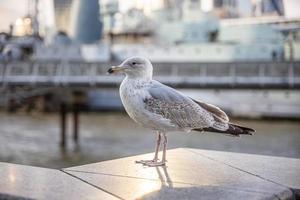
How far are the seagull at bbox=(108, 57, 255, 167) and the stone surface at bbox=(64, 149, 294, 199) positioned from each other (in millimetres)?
285

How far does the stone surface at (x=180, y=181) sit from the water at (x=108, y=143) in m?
12.2

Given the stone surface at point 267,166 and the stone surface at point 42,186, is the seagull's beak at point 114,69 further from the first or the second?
the stone surface at point 267,166

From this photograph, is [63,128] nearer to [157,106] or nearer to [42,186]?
[157,106]

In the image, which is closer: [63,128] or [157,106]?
[157,106]

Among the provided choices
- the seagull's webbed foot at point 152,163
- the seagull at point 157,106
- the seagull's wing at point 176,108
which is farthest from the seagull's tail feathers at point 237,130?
the seagull's webbed foot at point 152,163

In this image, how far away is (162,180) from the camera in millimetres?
3062

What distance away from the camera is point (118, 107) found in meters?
43.2

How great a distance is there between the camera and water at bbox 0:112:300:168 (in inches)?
693

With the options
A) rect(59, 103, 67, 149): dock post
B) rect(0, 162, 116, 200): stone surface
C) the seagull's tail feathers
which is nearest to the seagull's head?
the seagull's tail feathers

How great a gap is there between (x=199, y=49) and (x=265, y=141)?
2162cm

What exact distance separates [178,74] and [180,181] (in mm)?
24331

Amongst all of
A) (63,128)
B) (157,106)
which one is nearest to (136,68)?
(157,106)

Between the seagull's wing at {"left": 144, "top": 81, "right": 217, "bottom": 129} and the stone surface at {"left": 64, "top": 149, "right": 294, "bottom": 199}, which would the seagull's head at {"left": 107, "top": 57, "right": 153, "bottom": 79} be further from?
the stone surface at {"left": 64, "top": 149, "right": 294, "bottom": 199}

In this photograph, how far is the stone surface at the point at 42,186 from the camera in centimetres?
251
